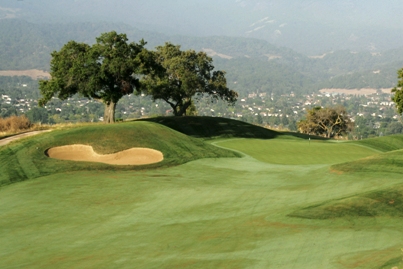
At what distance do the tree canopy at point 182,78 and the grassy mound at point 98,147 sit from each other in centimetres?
2294

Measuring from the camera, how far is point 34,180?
25016mm

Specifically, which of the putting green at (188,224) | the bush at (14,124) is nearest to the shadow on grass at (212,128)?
the bush at (14,124)

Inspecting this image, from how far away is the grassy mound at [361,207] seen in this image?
17859mm

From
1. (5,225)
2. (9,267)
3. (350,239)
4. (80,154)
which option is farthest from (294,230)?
(80,154)

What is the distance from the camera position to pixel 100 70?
41.7 metres

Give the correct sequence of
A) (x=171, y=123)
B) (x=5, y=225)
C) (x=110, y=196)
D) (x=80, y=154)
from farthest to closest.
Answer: (x=171, y=123), (x=80, y=154), (x=110, y=196), (x=5, y=225)

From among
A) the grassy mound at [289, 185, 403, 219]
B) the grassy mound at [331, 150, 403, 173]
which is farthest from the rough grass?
the grassy mound at [289, 185, 403, 219]

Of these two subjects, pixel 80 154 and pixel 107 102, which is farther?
pixel 107 102

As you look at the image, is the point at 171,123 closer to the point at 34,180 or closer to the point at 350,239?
the point at 34,180

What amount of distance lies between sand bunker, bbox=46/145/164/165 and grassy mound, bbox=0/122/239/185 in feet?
1.08

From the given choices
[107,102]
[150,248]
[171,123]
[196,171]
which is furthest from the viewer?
[171,123]

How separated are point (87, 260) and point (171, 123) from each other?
120ft

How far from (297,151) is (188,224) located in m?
24.0

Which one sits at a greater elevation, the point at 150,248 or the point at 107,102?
the point at 107,102
